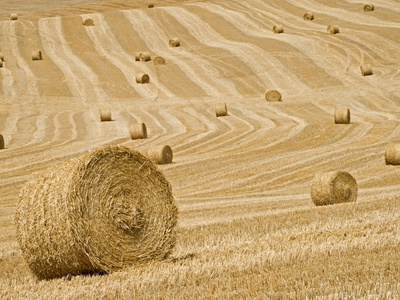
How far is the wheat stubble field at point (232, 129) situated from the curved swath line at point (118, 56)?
0.47ft

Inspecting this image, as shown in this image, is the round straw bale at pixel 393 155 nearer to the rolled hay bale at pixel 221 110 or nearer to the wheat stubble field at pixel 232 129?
the wheat stubble field at pixel 232 129

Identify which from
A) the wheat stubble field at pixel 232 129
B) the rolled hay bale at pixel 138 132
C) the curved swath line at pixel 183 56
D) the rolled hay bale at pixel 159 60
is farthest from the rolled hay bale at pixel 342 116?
the rolled hay bale at pixel 159 60

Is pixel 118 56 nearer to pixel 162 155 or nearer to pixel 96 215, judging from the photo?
pixel 162 155

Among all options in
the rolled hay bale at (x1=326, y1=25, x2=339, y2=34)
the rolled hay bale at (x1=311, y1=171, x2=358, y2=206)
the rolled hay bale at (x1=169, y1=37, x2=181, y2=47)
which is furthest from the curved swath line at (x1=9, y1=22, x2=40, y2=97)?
the rolled hay bale at (x1=311, y1=171, x2=358, y2=206)

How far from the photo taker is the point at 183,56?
4803cm

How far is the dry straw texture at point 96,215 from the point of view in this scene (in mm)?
8289

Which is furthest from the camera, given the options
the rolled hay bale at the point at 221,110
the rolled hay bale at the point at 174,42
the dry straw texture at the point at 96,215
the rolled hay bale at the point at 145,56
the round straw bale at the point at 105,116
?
the rolled hay bale at the point at 174,42

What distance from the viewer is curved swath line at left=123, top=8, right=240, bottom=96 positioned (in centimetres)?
4169

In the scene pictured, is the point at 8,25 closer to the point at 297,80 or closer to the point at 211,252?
the point at 297,80

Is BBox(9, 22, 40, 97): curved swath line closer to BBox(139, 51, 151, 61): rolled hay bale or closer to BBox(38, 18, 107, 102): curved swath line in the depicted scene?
BBox(38, 18, 107, 102): curved swath line

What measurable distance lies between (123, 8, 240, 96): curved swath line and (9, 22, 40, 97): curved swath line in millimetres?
8540

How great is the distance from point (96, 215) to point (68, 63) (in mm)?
39169

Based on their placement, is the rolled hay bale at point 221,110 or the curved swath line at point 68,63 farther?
the curved swath line at point 68,63

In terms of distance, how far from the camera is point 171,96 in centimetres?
3991
